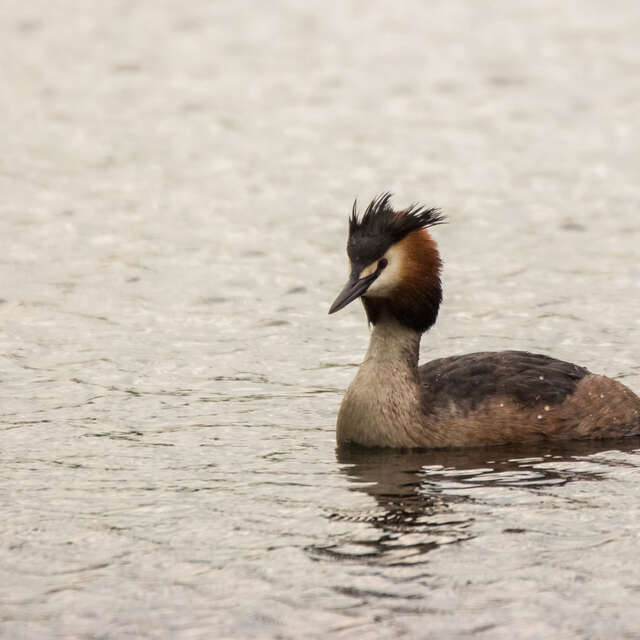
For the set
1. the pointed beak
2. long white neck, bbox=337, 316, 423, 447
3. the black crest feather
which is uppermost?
the black crest feather

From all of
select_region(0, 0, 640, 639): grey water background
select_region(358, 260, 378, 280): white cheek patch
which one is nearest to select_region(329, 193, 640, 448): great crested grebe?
select_region(358, 260, 378, 280): white cheek patch

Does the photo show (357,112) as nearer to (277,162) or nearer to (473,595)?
(277,162)

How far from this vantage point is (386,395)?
43.1ft

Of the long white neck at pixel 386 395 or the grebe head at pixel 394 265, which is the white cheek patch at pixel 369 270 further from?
the long white neck at pixel 386 395

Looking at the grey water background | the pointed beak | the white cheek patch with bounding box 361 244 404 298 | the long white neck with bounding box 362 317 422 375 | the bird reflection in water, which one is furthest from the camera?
the long white neck with bounding box 362 317 422 375

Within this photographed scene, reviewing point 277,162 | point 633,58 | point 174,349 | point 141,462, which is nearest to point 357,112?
point 277,162

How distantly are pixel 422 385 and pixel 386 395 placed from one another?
0.34 m

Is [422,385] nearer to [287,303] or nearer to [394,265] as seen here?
[394,265]

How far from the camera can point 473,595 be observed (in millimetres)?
9820

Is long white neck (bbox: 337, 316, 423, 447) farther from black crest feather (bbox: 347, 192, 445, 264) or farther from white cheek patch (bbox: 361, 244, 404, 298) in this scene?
black crest feather (bbox: 347, 192, 445, 264)

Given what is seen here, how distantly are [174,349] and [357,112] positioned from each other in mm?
10229

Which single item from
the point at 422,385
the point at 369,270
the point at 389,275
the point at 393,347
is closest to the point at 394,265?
the point at 389,275

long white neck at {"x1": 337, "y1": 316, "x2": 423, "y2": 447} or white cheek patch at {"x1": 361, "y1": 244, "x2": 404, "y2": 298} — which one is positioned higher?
white cheek patch at {"x1": 361, "y1": 244, "x2": 404, "y2": 298}

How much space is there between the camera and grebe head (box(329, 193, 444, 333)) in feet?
42.4
